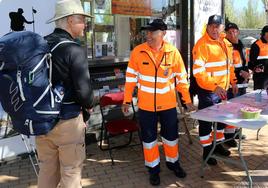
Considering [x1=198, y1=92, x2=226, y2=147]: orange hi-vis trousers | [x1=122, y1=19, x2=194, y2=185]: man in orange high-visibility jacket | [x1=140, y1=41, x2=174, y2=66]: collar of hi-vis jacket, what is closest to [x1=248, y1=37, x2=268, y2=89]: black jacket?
[x1=198, y1=92, x2=226, y2=147]: orange hi-vis trousers

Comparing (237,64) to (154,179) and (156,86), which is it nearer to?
(156,86)

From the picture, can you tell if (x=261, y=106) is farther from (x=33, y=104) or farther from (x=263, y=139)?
(x=33, y=104)

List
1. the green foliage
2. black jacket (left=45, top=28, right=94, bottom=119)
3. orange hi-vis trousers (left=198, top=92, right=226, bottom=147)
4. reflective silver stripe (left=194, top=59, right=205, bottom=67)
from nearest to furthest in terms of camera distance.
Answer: black jacket (left=45, top=28, right=94, bottom=119)
reflective silver stripe (left=194, top=59, right=205, bottom=67)
orange hi-vis trousers (left=198, top=92, right=226, bottom=147)
the green foliage

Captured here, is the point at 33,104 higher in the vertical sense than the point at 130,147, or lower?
higher

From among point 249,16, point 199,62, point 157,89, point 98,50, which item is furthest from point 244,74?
point 249,16

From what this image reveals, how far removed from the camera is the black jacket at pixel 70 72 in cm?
256

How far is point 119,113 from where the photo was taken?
5.88 m

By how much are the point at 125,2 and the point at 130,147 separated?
8.03 feet

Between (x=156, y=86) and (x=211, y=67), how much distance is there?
0.78 m

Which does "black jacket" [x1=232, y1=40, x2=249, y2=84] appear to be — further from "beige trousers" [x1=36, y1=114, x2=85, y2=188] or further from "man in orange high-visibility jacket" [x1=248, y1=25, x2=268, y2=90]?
"beige trousers" [x1=36, y1=114, x2=85, y2=188]

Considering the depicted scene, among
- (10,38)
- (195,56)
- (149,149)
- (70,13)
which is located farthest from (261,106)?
(10,38)

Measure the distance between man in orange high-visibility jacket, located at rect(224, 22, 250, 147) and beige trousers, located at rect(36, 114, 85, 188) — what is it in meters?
2.94

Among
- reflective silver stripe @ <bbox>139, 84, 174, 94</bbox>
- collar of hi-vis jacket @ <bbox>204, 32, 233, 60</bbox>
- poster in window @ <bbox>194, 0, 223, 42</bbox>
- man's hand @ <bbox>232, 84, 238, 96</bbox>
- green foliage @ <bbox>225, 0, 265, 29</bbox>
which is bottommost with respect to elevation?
man's hand @ <bbox>232, 84, 238, 96</bbox>

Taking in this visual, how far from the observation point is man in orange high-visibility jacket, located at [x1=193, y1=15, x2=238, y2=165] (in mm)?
4105
